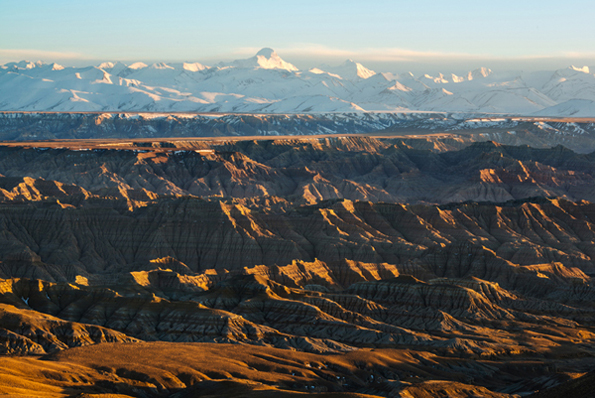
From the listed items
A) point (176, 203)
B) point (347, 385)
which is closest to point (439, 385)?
point (347, 385)

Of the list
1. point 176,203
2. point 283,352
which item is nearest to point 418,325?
point 283,352

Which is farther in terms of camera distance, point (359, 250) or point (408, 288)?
point (359, 250)

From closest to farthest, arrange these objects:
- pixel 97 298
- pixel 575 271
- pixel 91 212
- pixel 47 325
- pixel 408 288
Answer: pixel 47 325, pixel 97 298, pixel 408 288, pixel 575 271, pixel 91 212

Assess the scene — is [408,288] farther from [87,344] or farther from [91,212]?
[91,212]

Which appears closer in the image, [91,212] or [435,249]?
[435,249]

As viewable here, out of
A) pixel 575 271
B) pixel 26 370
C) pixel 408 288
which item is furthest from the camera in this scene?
pixel 575 271

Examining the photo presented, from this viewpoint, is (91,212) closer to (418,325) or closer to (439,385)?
(418,325)

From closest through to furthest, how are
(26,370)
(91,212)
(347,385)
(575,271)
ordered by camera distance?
(26,370) < (347,385) < (575,271) < (91,212)

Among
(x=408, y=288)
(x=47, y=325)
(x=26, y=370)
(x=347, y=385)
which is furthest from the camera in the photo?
(x=408, y=288)
